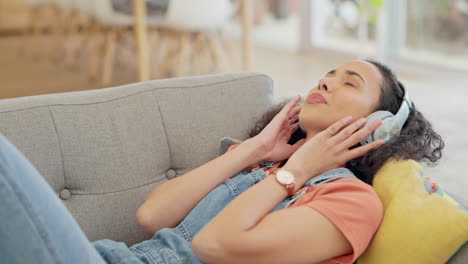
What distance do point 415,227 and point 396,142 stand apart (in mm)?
259

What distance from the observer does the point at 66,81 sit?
4.90 meters

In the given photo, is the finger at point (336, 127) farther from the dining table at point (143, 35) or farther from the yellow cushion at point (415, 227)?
the dining table at point (143, 35)

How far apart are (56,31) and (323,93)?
541 centimetres

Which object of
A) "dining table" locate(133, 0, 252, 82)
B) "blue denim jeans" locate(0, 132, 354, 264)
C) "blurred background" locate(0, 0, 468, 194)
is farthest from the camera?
"blurred background" locate(0, 0, 468, 194)

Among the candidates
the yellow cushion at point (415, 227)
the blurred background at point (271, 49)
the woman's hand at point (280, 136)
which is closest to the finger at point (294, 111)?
the woman's hand at point (280, 136)

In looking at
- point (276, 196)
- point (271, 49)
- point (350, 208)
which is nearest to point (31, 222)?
point (276, 196)

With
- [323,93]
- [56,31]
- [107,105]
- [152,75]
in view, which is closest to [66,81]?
[152,75]

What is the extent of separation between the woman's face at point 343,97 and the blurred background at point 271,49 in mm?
1404

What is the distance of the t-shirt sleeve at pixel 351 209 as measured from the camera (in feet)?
3.98

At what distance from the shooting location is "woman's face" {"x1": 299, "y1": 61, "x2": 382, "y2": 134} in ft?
4.64

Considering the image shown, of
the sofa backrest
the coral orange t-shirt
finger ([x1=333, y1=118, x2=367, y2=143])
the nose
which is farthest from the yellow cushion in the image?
the sofa backrest

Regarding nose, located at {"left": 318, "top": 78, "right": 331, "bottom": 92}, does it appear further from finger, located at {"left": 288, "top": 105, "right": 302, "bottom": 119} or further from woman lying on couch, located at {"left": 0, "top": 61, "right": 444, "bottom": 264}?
finger, located at {"left": 288, "top": 105, "right": 302, "bottom": 119}

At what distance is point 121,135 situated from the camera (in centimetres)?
155

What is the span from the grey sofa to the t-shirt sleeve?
1.47 feet
